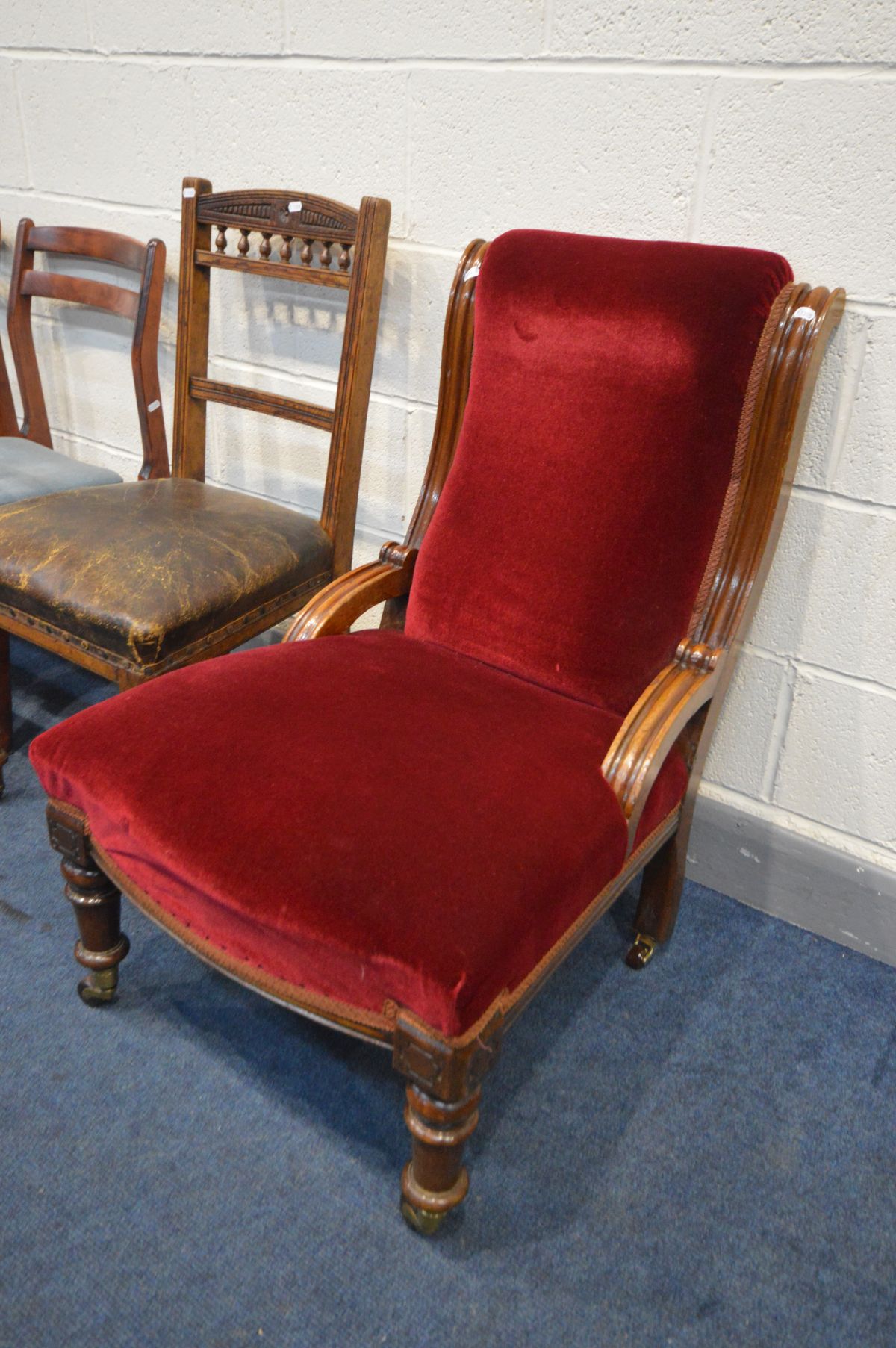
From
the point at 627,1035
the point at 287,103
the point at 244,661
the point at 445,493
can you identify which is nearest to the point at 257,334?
the point at 287,103

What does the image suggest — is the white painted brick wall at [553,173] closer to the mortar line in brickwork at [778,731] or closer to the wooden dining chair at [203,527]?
the mortar line in brickwork at [778,731]

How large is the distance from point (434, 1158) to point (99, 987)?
1.88ft

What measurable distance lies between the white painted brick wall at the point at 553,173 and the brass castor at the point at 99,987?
0.92 metres

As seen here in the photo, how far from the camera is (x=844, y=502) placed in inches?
50.5

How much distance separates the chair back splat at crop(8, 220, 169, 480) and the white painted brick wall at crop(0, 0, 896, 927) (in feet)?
0.35

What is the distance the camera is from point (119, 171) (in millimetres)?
1879

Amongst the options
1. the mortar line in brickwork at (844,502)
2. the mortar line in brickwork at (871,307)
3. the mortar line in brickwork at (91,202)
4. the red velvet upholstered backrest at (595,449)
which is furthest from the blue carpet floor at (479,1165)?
the mortar line in brickwork at (91,202)

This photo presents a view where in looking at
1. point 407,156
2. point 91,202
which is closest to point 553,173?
point 407,156

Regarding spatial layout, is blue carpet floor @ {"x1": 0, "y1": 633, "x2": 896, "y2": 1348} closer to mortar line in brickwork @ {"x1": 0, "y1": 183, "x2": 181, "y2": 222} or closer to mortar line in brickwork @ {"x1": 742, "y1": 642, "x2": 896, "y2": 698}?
mortar line in brickwork @ {"x1": 742, "y1": 642, "x2": 896, "y2": 698}

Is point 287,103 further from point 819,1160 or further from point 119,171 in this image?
point 819,1160

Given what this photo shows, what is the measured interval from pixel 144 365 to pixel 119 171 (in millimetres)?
425

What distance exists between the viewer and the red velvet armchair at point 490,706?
2.95 feet

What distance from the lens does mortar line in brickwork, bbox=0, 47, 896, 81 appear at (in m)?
1.12

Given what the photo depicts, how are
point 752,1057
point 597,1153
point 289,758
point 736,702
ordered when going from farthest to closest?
point 736,702 < point 752,1057 < point 597,1153 < point 289,758
